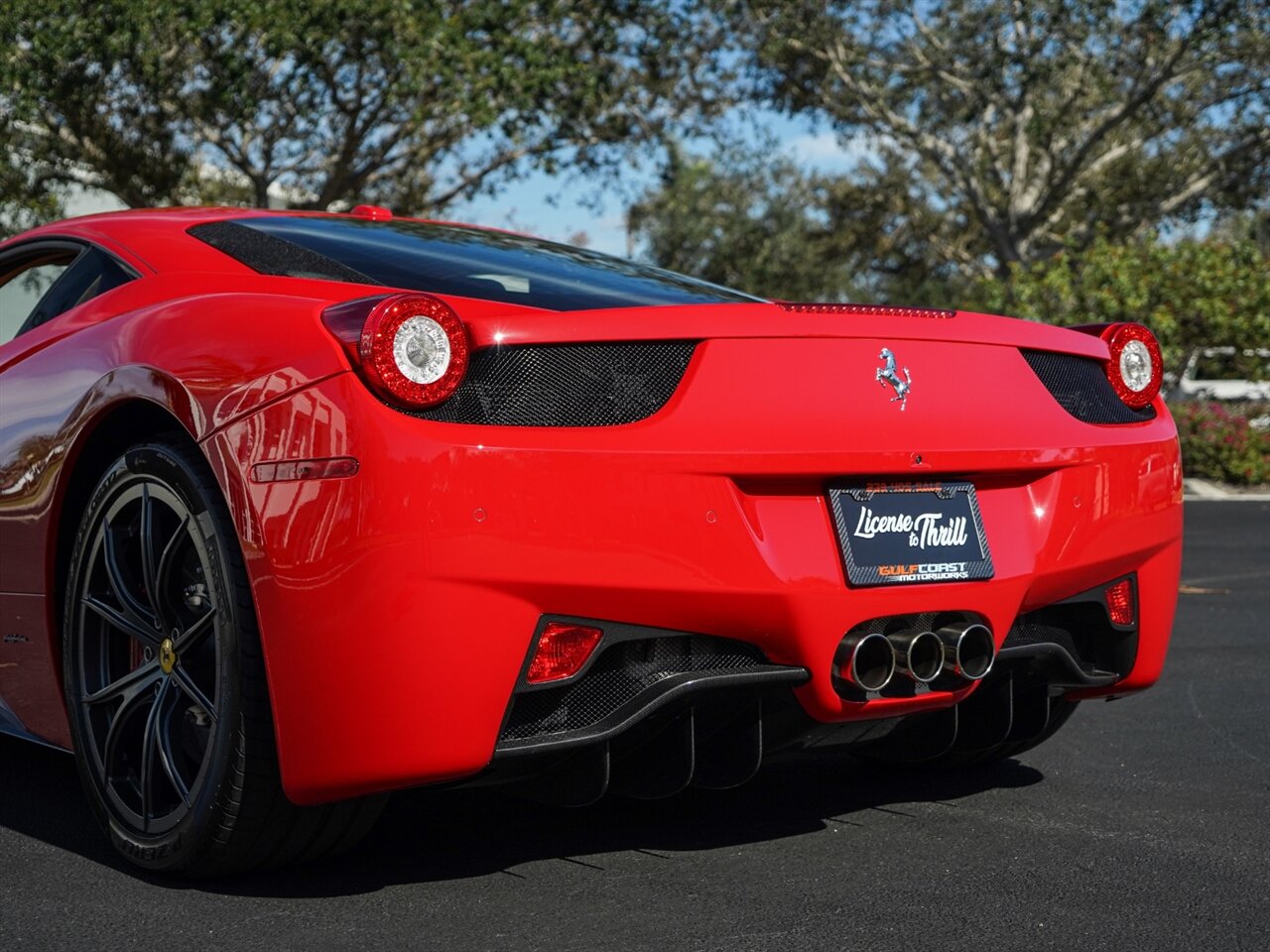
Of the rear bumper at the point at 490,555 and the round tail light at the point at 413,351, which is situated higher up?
the round tail light at the point at 413,351

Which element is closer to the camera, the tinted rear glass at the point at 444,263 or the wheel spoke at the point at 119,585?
the wheel spoke at the point at 119,585

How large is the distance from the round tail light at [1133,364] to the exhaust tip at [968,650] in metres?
0.84

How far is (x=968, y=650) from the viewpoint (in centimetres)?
324

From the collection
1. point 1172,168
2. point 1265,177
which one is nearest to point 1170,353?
point 1265,177

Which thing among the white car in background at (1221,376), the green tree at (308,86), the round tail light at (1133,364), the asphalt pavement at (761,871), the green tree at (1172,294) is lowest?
the asphalt pavement at (761,871)

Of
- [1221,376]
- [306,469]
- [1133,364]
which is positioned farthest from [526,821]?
[1221,376]

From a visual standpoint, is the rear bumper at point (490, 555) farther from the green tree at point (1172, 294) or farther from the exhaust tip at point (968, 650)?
the green tree at point (1172, 294)

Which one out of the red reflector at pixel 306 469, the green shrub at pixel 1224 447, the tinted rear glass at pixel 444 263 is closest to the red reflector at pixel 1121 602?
the tinted rear glass at pixel 444 263

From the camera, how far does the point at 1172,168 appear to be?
34.3 meters

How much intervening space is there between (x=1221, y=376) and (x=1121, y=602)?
19.0 meters

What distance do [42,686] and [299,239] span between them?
1144mm

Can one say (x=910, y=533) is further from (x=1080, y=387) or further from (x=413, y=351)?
(x=413, y=351)

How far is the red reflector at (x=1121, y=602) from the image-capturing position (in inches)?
144

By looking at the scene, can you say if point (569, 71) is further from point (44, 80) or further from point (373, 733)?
point (373, 733)
